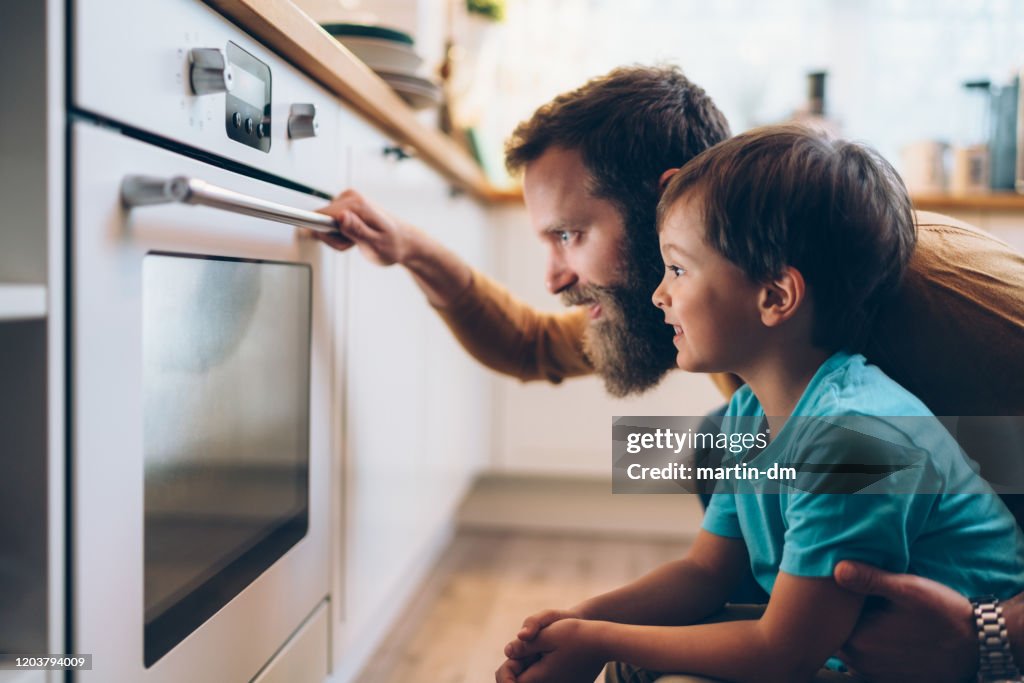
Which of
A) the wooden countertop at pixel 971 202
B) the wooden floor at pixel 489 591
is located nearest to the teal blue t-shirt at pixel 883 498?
the wooden floor at pixel 489 591

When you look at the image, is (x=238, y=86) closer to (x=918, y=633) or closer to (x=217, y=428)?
(x=217, y=428)

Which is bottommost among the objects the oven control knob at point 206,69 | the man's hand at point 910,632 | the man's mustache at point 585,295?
the man's hand at point 910,632

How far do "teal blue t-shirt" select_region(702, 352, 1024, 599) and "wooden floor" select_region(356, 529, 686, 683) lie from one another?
2.78 feet

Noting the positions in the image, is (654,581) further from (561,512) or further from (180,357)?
(561,512)

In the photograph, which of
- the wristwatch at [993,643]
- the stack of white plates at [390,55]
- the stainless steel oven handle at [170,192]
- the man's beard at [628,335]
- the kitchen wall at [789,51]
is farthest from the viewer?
the kitchen wall at [789,51]

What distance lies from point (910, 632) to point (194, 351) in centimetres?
62

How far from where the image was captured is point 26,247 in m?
0.52

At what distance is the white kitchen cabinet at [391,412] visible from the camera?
3.83 feet

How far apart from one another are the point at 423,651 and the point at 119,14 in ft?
3.99

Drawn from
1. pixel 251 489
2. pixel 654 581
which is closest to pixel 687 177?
pixel 654 581

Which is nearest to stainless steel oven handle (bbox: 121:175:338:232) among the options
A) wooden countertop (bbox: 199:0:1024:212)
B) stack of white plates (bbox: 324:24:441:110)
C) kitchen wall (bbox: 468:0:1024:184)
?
wooden countertop (bbox: 199:0:1024:212)

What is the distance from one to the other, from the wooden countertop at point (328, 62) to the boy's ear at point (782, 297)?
1.66ft

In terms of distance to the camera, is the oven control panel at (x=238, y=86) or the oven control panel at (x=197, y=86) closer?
the oven control panel at (x=197, y=86)

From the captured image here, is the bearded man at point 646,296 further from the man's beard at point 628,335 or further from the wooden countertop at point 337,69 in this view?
the wooden countertop at point 337,69
